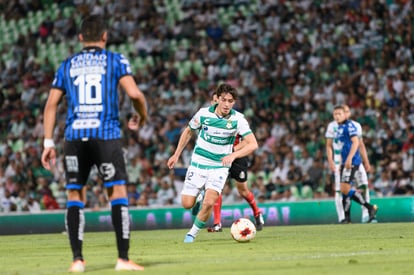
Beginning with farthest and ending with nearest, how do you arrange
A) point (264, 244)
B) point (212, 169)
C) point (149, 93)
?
point (149, 93), point (212, 169), point (264, 244)

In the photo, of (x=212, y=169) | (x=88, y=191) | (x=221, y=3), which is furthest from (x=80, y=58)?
(x=221, y=3)

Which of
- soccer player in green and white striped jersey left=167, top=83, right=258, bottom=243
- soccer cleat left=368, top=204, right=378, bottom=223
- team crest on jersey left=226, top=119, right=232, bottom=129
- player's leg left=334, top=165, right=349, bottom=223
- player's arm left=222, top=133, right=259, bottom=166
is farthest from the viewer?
player's leg left=334, top=165, right=349, bottom=223

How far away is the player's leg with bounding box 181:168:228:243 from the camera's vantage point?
551 inches

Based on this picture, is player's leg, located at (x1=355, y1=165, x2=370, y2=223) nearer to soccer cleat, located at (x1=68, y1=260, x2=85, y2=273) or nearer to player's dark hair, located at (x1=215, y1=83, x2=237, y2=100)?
player's dark hair, located at (x1=215, y1=83, x2=237, y2=100)

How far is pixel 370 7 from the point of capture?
96.1 ft

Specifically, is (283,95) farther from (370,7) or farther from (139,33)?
(139,33)

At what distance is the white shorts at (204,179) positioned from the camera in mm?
14477

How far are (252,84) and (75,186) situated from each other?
19781mm

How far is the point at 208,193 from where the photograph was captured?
1423cm

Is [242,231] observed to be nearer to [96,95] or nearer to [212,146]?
[212,146]

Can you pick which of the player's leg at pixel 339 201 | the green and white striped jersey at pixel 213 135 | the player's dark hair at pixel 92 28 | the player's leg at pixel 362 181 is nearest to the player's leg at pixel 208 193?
the green and white striped jersey at pixel 213 135

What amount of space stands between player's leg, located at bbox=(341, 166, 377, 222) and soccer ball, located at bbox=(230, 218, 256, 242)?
7.09 meters

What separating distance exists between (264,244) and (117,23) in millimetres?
20737

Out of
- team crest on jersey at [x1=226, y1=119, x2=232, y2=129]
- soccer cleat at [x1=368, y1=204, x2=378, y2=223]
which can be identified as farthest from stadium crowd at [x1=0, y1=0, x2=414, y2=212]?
team crest on jersey at [x1=226, y1=119, x2=232, y2=129]
